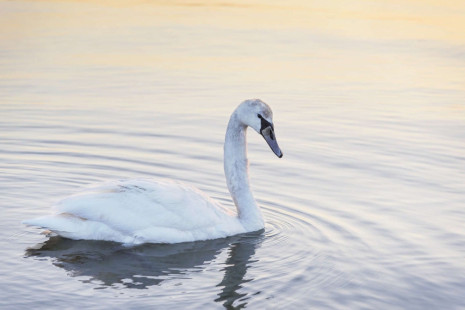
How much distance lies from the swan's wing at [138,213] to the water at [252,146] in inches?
5.9

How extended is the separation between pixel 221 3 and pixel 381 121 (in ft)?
42.5

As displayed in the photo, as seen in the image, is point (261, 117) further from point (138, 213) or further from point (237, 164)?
point (138, 213)

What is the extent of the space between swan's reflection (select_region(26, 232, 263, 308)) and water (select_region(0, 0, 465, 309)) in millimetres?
26

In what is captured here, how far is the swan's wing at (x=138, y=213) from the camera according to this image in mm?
9383

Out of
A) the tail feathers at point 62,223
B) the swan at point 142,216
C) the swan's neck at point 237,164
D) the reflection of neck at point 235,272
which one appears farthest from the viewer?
the swan's neck at point 237,164

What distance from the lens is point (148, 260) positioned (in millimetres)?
9031

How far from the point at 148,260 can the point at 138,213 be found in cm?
65

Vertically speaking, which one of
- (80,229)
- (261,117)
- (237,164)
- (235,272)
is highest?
(261,117)

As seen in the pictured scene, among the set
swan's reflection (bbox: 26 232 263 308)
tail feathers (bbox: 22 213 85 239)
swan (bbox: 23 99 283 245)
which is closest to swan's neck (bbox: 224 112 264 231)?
swan (bbox: 23 99 283 245)

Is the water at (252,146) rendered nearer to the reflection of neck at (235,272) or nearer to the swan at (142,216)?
the reflection of neck at (235,272)

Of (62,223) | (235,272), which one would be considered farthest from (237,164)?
(62,223)

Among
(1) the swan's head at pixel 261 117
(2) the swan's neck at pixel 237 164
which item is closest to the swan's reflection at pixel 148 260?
(2) the swan's neck at pixel 237 164

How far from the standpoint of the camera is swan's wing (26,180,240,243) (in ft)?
30.8

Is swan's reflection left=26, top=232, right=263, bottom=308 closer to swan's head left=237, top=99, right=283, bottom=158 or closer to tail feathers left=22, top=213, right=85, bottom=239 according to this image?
tail feathers left=22, top=213, right=85, bottom=239
